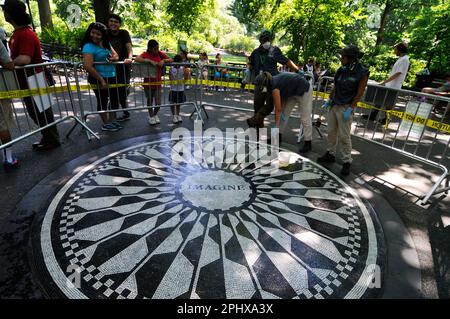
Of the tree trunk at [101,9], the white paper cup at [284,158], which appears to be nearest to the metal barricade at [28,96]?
the white paper cup at [284,158]

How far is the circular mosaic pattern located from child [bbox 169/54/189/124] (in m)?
2.42

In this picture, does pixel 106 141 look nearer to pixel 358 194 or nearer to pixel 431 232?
pixel 358 194

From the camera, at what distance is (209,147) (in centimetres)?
598

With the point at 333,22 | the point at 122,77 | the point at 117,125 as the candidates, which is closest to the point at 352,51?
the point at 122,77

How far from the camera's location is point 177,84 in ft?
23.3

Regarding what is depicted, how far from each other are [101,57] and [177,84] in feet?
6.03

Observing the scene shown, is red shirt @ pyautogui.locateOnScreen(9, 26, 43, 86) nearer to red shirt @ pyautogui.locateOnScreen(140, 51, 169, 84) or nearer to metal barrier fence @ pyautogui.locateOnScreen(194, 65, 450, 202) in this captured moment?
red shirt @ pyautogui.locateOnScreen(140, 51, 169, 84)

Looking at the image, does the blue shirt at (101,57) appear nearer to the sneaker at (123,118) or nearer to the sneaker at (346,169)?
the sneaker at (123,118)

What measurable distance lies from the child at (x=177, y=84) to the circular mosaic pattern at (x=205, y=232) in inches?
95.1

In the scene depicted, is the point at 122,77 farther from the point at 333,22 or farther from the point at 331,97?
the point at 333,22

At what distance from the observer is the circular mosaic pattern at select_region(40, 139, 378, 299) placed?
278 centimetres
